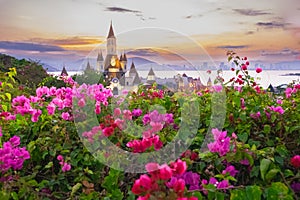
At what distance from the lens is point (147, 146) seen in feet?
2.72

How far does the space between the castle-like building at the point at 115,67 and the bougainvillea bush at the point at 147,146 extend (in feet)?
0.53

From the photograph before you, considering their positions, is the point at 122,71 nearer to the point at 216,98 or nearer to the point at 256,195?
the point at 216,98

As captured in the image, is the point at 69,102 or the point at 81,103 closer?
the point at 81,103

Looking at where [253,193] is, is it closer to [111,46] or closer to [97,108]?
[97,108]

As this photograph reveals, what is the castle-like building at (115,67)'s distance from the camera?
5.62 ft

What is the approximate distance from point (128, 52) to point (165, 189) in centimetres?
104

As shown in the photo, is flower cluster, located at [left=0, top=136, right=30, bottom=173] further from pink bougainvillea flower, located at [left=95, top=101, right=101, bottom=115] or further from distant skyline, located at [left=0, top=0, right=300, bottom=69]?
distant skyline, located at [left=0, top=0, right=300, bottom=69]

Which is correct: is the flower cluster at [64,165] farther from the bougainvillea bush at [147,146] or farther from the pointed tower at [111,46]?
the pointed tower at [111,46]

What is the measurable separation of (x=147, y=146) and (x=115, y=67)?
1.20 m

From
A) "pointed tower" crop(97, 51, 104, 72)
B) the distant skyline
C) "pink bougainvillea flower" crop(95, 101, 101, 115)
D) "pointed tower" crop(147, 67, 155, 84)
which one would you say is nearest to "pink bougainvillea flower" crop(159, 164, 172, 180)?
"pink bougainvillea flower" crop(95, 101, 101, 115)

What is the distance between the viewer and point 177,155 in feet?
3.59

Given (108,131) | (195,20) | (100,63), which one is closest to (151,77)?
(100,63)

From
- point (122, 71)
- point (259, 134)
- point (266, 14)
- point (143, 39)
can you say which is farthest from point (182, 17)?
point (259, 134)

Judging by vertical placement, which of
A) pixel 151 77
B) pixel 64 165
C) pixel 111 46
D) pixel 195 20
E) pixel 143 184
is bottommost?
pixel 64 165
